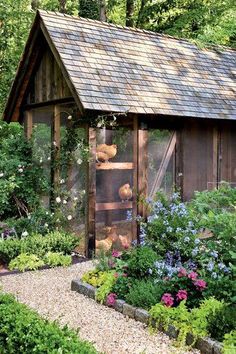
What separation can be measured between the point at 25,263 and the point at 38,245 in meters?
0.52

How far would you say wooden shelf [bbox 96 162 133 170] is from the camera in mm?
8702

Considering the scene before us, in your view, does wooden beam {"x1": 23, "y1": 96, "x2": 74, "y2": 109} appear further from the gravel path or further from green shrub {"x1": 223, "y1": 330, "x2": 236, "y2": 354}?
green shrub {"x1": 223, "y1": 330, "x2": 236, "y2": 354}

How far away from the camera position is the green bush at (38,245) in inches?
320

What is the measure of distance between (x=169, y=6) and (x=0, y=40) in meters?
7.25

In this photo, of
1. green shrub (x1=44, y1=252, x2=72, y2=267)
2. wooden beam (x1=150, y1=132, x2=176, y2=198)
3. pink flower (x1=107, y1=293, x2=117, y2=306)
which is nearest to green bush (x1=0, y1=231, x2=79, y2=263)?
green shrub (x1=44, y1=252, x2=72, y2=267)

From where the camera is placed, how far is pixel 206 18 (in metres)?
18.6

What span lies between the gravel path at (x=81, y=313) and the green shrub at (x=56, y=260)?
16 cm

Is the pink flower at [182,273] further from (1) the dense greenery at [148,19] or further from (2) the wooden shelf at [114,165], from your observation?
(1) the dense greenery at [148,19]

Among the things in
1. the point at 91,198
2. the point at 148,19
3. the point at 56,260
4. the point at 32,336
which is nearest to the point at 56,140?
the point at 91,198

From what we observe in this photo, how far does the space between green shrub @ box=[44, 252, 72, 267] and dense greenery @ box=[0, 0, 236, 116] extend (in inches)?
362

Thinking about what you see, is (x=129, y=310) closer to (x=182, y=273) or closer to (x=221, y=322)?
(x=182, y=273)

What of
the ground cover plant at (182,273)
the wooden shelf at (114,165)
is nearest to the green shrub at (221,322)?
the ground cover plant at (182,273)

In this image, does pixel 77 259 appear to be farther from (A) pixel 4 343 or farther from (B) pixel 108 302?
(A) pixel 4 343

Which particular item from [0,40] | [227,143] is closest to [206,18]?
[0,40]
